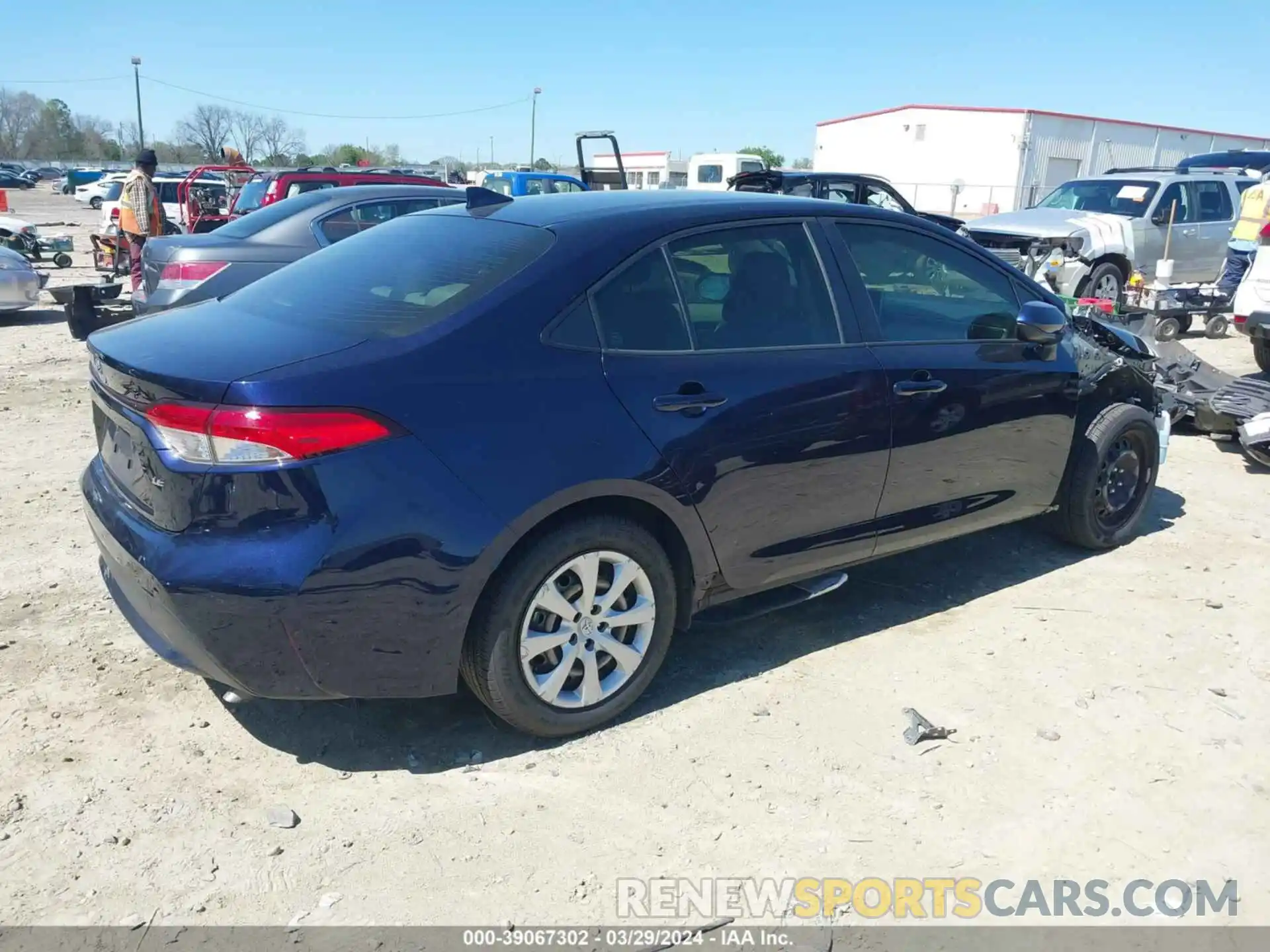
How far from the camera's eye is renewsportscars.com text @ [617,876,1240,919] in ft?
8.55

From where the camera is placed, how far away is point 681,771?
3143 millimetres

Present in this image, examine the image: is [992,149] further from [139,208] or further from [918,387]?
[918,387]

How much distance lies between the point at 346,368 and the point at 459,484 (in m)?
0.45

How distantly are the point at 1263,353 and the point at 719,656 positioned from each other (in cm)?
784

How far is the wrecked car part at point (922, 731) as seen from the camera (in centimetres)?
336

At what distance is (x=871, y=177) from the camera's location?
43.9ft

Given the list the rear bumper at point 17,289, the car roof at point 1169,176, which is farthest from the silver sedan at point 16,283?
the car roof at point 1169,176

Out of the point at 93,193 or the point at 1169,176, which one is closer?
the point at 1169,176

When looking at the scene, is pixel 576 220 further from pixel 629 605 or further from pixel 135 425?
pixel 135 425

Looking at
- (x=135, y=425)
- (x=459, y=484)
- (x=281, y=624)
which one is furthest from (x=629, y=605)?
(x=135, y=425)

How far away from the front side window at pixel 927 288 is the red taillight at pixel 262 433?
2169 mm

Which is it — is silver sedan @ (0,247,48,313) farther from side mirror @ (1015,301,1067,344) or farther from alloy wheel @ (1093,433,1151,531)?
alloy wheel @ (1093,433,1151,531)

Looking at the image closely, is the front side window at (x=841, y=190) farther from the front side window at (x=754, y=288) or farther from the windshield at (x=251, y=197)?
the front side window at (x=754, y=288)

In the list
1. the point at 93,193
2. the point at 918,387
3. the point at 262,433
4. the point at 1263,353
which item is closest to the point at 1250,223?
the point at 1263,353
